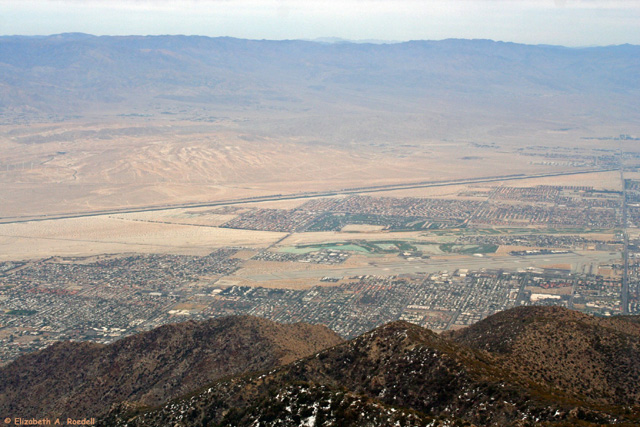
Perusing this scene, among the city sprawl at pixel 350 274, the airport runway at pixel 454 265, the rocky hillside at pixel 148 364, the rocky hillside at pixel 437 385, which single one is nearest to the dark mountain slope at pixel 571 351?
the rocky hillside at pixel 437 385

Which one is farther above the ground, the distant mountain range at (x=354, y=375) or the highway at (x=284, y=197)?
the distant mountain range at (x=354, y=375)

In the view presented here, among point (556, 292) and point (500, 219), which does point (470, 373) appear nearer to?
point (556, 292)

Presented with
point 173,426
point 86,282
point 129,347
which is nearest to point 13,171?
point 86,282

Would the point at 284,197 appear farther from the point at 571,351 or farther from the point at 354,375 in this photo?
the point at 354,375

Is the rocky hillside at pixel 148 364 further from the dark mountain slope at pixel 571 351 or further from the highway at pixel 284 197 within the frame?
the highway at pixel 284 197

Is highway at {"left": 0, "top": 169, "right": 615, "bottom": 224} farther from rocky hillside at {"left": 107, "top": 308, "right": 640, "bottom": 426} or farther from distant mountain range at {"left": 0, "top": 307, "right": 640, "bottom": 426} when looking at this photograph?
rocky hillside at {"left": 107, "top": 308, "right": 640, "bottom": 426}

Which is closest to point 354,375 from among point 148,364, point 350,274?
point 148,364
